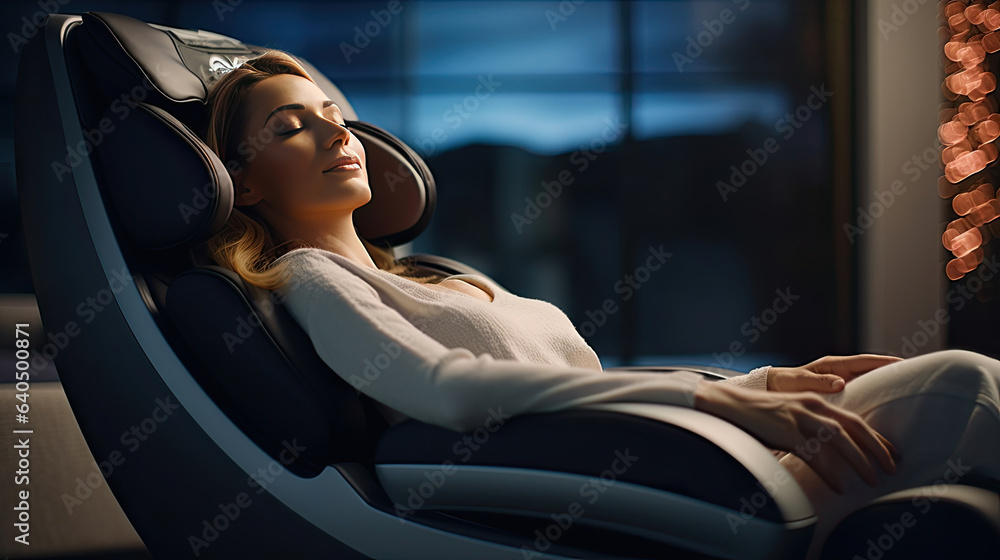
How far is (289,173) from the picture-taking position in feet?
3.74

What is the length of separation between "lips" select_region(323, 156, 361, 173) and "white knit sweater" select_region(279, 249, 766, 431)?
0.58 feet

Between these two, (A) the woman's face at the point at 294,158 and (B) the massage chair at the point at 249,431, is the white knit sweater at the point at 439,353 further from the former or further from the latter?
(A) the woman's face at the point at 294,158

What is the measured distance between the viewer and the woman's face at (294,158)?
1137mm

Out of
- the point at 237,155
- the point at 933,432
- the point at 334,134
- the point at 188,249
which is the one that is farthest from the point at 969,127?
the point at 188,249

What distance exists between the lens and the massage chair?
71 cm

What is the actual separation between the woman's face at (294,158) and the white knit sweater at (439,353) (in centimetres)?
15

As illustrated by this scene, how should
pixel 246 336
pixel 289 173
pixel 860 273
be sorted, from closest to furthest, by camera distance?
pixel 246 336
pixel 289 173
pixel 860 273

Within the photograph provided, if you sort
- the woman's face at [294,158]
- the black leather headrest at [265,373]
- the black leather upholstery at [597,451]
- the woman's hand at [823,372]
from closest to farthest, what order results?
the black leather upholstery at [597,451] < the black leather headrest at [265,373] < the woman's hand at [823,372] < the woman's face at [294,158]

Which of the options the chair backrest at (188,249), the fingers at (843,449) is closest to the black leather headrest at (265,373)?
the chair backrest at (188,249)

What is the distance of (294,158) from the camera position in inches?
44.8

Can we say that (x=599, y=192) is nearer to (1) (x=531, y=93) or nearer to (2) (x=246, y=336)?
(1) (x=531, y=93)

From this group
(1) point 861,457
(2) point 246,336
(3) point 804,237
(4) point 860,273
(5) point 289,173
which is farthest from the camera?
(3) point 804,237

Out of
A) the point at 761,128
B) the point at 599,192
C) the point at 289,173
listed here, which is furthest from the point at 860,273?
the point at 289,173

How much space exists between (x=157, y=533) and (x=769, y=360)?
378 centimetres
